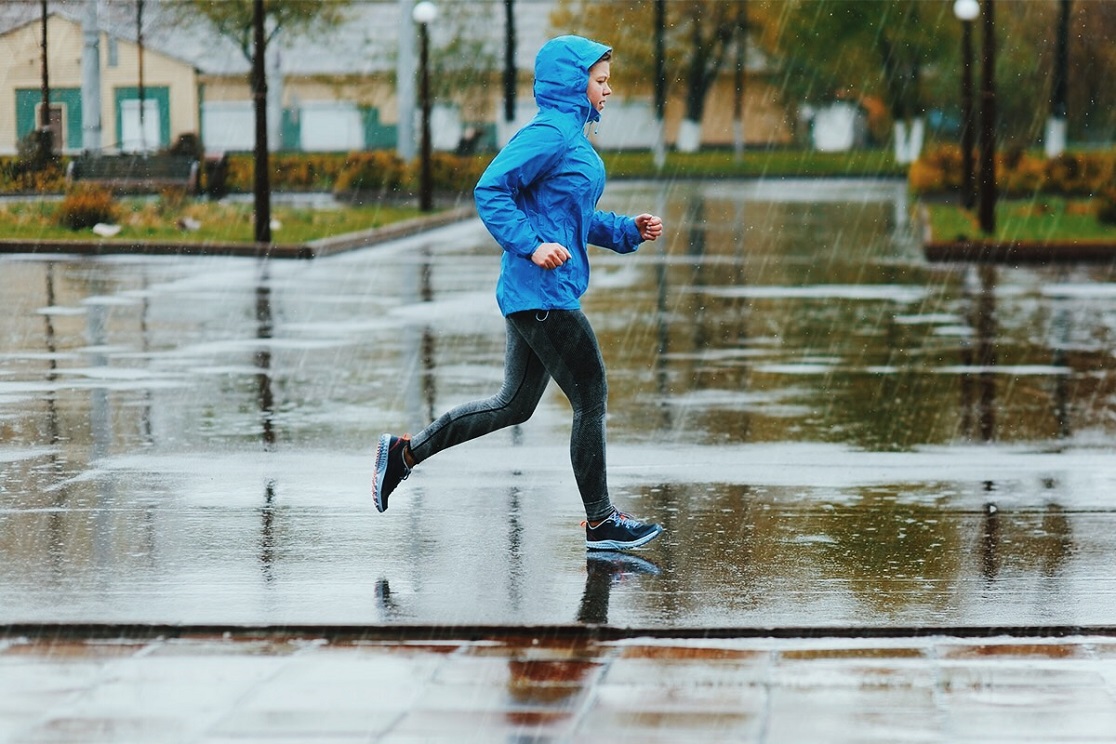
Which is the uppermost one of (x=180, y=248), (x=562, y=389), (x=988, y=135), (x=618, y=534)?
(x=988, y=135)

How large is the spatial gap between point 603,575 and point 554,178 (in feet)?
4.79

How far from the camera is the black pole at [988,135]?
27.1 metres

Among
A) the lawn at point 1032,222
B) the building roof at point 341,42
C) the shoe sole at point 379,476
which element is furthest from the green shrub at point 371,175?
the shoe sole at point 379,476

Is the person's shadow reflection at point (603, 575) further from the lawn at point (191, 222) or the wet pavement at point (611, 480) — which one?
the lawn at point (191, 222)

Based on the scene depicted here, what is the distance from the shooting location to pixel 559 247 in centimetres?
722

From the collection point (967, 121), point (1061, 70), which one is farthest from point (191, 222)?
point (1061, 70)

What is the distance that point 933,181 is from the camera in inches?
1537

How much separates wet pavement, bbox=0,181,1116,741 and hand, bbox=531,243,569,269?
1095 millimetres

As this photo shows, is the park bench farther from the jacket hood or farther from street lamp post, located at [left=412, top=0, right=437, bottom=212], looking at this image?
the jacket hood

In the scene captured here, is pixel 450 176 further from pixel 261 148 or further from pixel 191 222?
pixel 261 148

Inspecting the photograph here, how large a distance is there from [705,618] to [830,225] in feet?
82.7

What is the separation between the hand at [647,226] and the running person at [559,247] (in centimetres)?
22

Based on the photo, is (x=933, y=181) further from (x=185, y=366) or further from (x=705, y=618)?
(x=705, y=618)

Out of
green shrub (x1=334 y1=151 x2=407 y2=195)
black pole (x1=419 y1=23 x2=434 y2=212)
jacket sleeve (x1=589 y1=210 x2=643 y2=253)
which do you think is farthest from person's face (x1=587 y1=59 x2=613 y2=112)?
green shrub (x1=334 y1=151 x2=407 y2=195)
